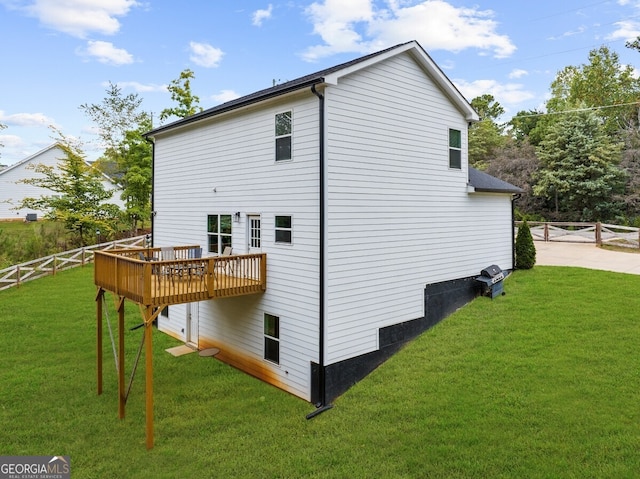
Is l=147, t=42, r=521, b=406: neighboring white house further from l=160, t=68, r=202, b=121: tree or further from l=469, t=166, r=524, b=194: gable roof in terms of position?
l=160, t=68, r=202, b=121: tree

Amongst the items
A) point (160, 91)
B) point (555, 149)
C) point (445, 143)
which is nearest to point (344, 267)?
point (445, 143)

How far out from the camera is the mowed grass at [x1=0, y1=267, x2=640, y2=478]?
20.1 feet

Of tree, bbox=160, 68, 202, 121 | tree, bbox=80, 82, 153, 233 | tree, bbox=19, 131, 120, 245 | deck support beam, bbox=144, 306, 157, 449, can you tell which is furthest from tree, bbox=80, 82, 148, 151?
deck support beam, bbox=144, 306, 157, 449

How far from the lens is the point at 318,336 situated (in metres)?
8.09

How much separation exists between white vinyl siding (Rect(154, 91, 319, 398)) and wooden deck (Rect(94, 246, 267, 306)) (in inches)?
20.4

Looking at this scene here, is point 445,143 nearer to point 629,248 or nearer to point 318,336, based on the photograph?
point 318,336

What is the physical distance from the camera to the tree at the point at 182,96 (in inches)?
1078

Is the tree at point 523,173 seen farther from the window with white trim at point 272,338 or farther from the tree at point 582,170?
the window with white trim at point 272,338

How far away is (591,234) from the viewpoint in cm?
1941

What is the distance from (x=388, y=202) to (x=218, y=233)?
16.2ft

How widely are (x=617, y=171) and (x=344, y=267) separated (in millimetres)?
23583

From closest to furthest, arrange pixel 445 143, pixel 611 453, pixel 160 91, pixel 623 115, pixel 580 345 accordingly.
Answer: pixel 611 453, pixel 580 345, pixel 445 143, pixel 160 91, pixel 623 115

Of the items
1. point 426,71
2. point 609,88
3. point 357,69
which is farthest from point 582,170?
point 357,69

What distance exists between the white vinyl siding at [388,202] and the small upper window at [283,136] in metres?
1.24
